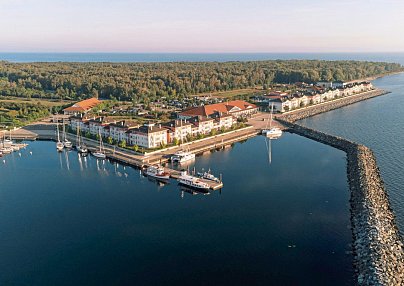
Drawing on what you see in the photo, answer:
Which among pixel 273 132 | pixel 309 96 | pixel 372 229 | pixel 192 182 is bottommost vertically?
pixel 372 229

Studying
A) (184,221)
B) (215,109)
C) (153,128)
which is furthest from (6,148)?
(215,109)

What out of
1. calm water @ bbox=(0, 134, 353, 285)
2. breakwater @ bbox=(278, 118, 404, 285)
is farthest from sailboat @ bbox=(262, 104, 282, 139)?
breakwater @ bbox=(278, 118, 404, 285)

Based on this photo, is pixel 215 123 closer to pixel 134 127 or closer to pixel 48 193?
pixel 134 127

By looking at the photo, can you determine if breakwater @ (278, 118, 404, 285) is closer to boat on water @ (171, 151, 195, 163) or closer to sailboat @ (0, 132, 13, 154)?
boat on water @ (171, 151, 195, 163)

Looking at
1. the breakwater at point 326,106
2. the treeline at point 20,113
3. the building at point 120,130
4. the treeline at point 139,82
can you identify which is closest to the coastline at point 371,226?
the breakwater at point 326,106

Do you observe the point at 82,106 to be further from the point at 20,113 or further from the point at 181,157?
the point at 181,157

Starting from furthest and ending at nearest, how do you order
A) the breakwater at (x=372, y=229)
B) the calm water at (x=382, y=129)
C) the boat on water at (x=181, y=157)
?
1. the boat on water at (x=181, y=157)
2. the calm water at (x=382, y=129)
3. the breakwater at (x=372, y=229)

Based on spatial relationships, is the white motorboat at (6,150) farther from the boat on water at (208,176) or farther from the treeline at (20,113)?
the boat on water at (208,176)

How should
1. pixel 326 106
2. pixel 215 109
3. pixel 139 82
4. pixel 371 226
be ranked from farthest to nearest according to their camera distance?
pixel 139 82, pixel 326 106, pixel 215 109, pixel 371 226
